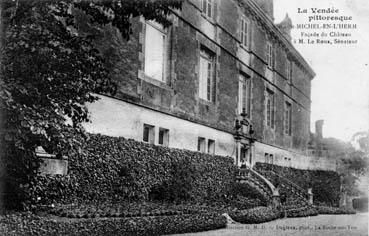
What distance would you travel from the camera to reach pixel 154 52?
636 inches

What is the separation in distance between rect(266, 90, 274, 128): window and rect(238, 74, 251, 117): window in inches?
131

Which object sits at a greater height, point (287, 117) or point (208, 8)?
point (208, 8)

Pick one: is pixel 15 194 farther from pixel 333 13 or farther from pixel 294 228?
pixel 333 13

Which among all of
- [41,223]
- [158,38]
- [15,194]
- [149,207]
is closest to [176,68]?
[158,38]

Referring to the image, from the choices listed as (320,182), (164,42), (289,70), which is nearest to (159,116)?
(164,42)

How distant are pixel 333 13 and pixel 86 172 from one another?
22.9 feet

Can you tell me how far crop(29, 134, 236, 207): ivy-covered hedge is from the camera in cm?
1099

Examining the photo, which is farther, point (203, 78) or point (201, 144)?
point (203, 78)

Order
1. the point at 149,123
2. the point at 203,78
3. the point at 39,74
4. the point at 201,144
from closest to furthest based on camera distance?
the point at 39,74, the point at 149,123, the point at 201,144, the point at 203,78

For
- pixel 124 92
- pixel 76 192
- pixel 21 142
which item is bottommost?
pixel 76 192

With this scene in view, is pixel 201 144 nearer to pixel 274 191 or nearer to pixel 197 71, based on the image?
pixel 197 71

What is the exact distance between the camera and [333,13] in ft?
38.5

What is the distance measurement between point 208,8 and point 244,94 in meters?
5.60

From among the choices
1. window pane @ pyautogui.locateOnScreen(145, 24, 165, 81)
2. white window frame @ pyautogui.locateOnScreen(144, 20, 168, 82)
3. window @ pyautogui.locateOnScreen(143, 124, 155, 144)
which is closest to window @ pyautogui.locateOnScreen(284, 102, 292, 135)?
white window frame @ pyautogui.locateOnScreen(144, 20, 168, 82)
